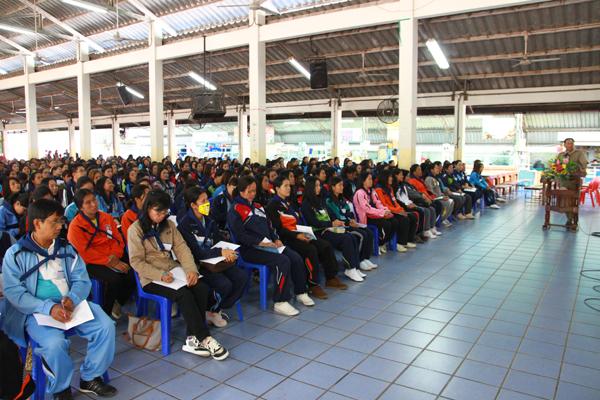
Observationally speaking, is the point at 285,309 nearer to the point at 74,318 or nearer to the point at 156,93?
the point at 74,318

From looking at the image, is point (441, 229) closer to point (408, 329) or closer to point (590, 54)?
point (408, 329)

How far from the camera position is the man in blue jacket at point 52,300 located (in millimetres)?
2199

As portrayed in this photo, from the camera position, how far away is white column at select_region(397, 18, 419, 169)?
802 centimetres

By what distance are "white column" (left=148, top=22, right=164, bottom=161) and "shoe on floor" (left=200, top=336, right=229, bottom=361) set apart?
9.61 metres

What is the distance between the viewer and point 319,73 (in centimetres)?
1094

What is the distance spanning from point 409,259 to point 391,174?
4.41 feet

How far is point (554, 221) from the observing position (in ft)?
27.1

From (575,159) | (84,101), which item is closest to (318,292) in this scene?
(575,159)

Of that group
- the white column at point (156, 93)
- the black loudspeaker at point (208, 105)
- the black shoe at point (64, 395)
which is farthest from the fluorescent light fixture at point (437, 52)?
the black shoe at point (64, 395)

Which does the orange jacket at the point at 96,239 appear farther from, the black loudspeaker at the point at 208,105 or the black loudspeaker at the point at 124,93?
the black loudspeaker at the point at 124,93

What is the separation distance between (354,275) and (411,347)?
1.54 metres

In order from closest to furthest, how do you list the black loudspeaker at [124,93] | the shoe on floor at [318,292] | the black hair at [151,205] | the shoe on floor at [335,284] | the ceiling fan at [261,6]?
the black hair at [151,205] → the shoe on floor at [318,292] → the shoe on floor at [335,284] → the ceiling fan at [261,6] → the black loudspeaker at [124,93]

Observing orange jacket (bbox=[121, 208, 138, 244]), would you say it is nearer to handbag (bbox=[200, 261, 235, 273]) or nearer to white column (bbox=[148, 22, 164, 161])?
handbag (bbox=[200, 261, 235, 273])

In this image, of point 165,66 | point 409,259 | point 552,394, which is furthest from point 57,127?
point 552,394
